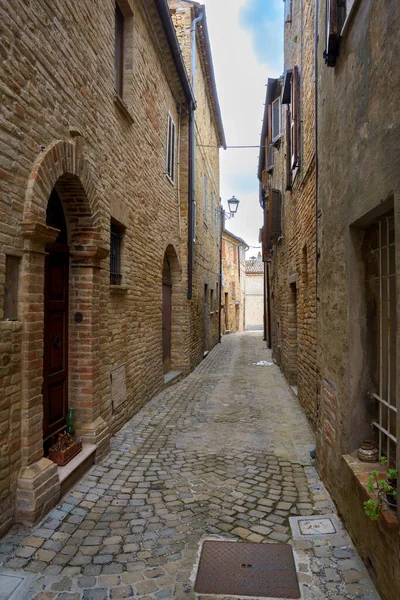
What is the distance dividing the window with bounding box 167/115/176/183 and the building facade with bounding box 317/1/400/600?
5338mm

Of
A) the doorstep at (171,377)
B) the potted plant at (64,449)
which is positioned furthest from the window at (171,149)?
the potted plant at (64,449)

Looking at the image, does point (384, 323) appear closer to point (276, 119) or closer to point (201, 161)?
point (276, 119)

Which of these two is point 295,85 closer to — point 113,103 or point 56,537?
point 113,103

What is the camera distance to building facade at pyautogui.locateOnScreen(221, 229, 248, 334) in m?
25.4

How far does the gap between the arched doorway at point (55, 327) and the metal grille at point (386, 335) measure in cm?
296

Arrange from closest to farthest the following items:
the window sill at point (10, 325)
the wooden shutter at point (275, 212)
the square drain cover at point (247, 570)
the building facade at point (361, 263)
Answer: the building facade at point (361, 263), the square drain cover at point (247, 570), the window sill at point (10, 325), the wooden shutter at point (275, 212)

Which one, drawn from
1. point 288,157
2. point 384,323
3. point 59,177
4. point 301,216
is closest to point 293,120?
point 288,157

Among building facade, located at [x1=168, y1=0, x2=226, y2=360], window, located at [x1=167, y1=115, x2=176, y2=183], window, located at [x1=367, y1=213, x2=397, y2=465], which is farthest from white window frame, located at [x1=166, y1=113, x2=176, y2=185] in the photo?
window, located at [x1=367, y1=213, x2=397, y2=465]

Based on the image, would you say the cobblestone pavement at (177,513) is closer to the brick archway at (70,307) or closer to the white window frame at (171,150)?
the brick archway at (70,307)

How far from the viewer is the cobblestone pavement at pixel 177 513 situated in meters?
2.54

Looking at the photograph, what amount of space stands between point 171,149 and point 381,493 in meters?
8.42

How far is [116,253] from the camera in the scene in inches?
235

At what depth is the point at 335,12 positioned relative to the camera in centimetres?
345

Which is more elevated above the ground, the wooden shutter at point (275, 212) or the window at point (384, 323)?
the wooden shutter at point (275, 212)
